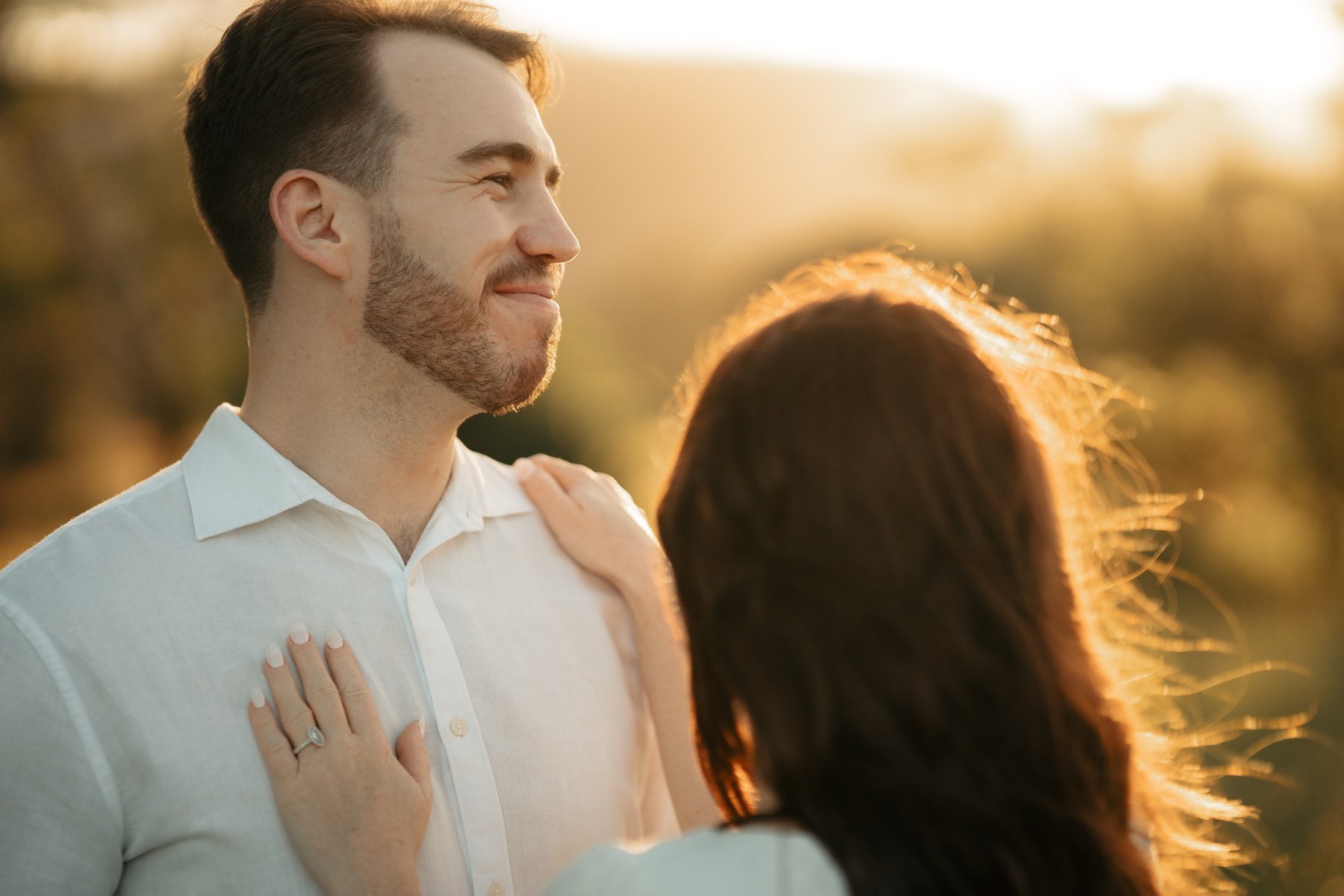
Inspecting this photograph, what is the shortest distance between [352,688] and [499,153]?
3.40ft

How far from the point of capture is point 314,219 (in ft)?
6.63

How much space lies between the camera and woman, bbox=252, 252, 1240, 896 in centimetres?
112

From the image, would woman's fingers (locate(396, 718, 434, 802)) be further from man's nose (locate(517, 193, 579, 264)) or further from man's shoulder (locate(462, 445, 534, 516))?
man's nose (locate(517, 193, 579, 264))

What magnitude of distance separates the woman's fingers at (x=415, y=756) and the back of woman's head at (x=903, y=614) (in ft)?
2.08

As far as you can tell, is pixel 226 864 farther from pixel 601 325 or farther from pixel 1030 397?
pixel 601 325

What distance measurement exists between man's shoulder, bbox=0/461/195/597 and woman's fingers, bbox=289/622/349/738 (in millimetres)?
267

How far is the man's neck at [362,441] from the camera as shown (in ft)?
6.35

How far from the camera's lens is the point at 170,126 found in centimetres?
1017

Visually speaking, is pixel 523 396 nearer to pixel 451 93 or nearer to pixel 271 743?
pixel 451 93

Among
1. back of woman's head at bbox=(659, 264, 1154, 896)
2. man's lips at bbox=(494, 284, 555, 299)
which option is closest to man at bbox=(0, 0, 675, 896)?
man's lips at bbox=(494, 284, 555, 299)

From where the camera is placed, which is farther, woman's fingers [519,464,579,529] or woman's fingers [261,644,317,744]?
woman's fingers [519,464,579,529]

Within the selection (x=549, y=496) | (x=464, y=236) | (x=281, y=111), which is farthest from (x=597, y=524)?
(x=281, y=111)

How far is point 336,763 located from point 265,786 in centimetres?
12

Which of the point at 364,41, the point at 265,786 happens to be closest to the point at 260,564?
the point at 265,786
